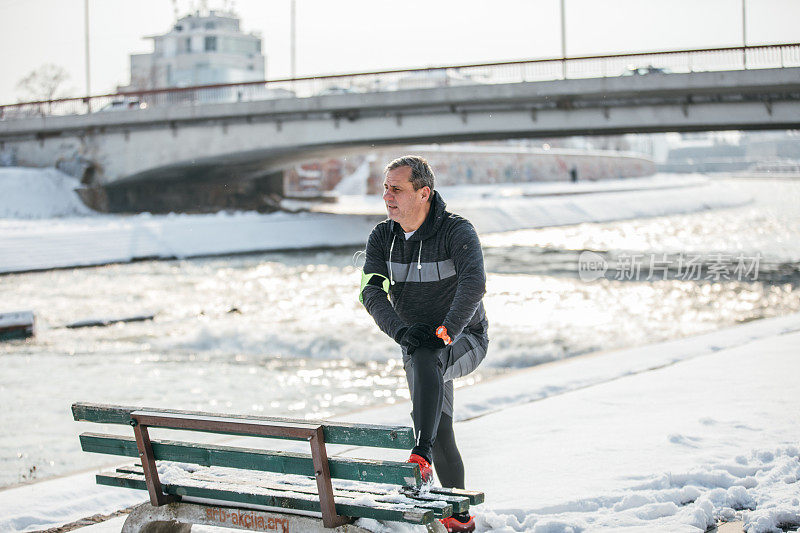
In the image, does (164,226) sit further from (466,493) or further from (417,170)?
(466,493)

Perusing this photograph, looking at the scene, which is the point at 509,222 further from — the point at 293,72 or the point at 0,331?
the point at 0,331

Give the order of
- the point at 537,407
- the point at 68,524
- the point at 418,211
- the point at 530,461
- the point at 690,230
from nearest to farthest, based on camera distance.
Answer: the point at 418,211
the point at 68,524
the point at 530,461
the point at 537,407
the point at 690,230

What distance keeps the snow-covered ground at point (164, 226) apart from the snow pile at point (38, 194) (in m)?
0.04

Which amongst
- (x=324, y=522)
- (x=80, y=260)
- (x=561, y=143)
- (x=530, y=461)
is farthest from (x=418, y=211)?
(x=561, y=143)

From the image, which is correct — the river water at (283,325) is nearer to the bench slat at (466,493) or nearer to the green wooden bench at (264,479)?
the green wooden bench at (264,479)

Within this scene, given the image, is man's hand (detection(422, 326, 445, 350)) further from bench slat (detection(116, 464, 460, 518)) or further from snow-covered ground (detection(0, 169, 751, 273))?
snow-covered ground (detection(0, 169, 751, 273))

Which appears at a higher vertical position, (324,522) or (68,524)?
(324,522)

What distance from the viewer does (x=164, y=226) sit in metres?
30.4

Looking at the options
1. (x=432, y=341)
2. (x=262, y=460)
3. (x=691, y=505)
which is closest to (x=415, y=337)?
(x=432, y=341)

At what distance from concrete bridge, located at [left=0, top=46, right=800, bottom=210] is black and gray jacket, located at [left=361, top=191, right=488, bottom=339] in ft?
73.8

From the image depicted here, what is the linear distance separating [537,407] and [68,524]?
11.5 feet

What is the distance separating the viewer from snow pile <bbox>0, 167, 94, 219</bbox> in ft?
110

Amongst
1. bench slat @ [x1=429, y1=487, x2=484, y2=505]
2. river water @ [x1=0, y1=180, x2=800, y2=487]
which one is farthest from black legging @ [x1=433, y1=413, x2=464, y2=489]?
river water @ [x1=0, y1=180, x2=800, y2=487]

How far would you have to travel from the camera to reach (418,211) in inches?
143
